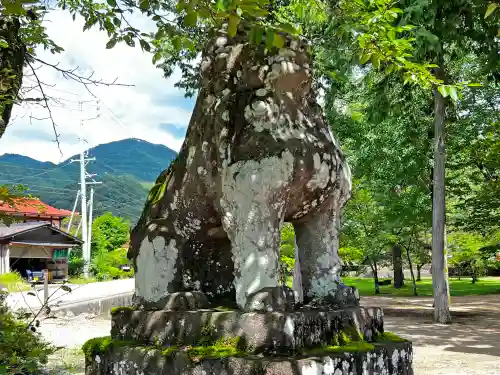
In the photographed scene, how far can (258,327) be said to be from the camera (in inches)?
85.7

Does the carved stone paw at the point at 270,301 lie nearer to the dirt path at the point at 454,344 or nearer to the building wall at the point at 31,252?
the dirt path at the point at 454,344

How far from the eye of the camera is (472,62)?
14.7 meters

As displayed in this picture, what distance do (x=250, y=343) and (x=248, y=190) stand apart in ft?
2.30

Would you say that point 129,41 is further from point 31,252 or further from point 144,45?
point 31,252

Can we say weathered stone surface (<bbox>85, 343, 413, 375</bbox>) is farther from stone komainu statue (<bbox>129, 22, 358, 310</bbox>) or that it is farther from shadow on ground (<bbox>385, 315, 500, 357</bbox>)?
shadow on ground (<bbox>385, 315, 500, 357</bbox>)

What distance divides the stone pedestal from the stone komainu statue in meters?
0.12

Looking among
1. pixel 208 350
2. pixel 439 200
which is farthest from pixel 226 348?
pixel 439 200

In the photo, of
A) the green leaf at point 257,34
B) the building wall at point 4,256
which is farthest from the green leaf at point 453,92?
the building wall at point 4,256

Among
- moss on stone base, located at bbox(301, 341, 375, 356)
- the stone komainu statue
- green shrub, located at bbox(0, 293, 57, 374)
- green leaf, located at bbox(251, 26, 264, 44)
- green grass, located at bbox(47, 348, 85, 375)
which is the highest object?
green leaf, located at bbox(251, 26, 264, 44)

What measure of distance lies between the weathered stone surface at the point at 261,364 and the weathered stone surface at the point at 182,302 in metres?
0.26

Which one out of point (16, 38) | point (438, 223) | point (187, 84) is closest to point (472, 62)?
point (438, 223)

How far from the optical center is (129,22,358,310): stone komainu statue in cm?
243

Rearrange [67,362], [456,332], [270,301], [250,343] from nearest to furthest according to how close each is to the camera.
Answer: [250,343], [270,301], [67,362], [456,332]

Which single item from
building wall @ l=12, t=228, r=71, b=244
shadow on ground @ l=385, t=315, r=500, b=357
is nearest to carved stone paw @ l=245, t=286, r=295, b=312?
shadow on ground @ l=385, t=315, r=500, b=357
